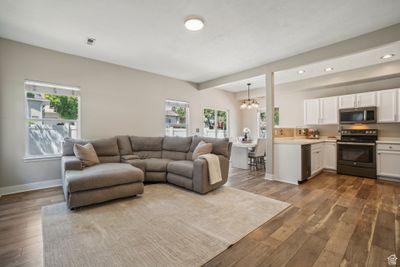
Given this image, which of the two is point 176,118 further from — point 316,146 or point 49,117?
point 316,146

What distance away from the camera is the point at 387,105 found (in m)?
4.20

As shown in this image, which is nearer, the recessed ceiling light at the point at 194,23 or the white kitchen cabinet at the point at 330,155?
the recessed ceiling light at the point at 194,23

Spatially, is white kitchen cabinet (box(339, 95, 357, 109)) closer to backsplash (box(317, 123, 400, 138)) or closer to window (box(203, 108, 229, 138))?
backsplash (box(317, 123, 400, 138))

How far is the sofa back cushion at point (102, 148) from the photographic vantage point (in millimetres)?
3432

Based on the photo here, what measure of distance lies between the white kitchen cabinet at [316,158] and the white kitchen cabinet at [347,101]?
48.0 inches

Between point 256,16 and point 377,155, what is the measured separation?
14.2 ft

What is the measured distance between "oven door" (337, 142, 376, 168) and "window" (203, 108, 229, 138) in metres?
3.76

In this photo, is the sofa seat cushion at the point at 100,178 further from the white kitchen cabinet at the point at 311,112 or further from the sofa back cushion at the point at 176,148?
the white kitchen cabinet at the point at 311,112

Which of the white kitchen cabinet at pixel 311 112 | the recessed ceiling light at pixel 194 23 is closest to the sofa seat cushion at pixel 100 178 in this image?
the recessed ceiling light at pixel 194 23

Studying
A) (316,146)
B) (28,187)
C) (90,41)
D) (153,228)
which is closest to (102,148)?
(28,187)

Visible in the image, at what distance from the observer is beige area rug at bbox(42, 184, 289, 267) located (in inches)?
64.2

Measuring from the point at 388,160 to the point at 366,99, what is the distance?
152cm

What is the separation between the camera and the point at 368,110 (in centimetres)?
442

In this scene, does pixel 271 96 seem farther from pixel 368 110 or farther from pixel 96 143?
pixel 96 143
